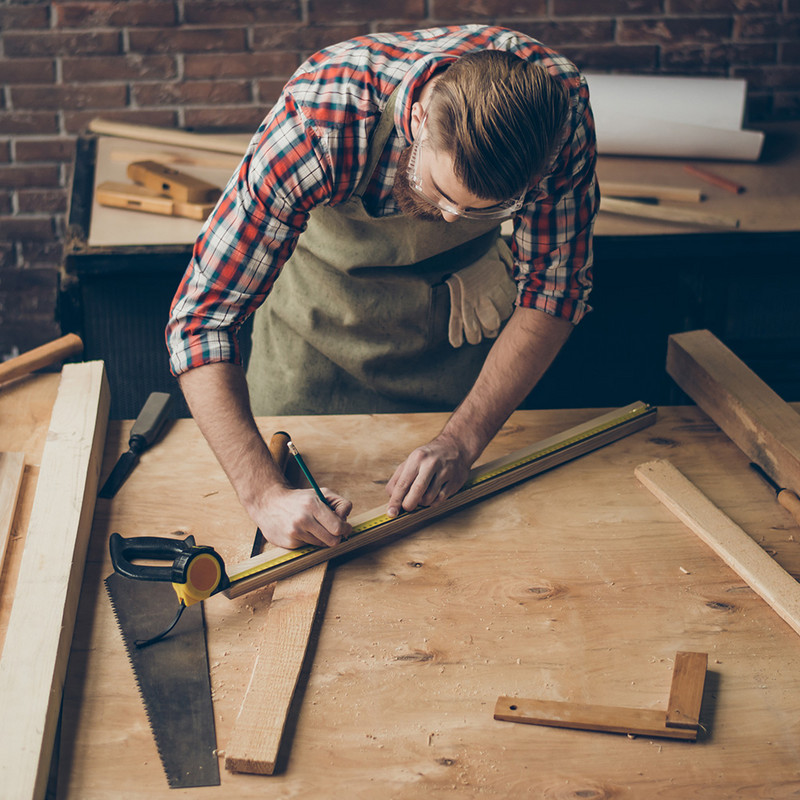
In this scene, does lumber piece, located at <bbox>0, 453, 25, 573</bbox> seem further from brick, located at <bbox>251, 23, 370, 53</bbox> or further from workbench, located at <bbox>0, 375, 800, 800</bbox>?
brick, located at <bbox>251, 23, 370, 53</bbox>

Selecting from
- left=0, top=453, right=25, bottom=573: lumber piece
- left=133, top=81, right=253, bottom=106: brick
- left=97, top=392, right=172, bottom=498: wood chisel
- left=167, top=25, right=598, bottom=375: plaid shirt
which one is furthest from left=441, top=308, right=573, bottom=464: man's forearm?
left=133, top=81, right=253, bottom=106: brick

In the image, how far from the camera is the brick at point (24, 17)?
315cm

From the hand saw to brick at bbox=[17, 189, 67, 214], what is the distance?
2.57 metres

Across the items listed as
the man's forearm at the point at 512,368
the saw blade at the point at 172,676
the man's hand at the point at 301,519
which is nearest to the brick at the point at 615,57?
the man's forearm at the point at 512,368

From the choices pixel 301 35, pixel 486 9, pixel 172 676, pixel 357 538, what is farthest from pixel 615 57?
pixel 172 676

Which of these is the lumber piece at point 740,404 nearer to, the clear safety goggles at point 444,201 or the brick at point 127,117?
the clear safety goggles at point 444,201

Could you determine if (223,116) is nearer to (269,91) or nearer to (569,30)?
(269,91)

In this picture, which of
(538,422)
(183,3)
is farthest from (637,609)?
(183,3)

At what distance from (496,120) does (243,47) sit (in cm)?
231

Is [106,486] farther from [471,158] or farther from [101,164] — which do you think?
[101,164]

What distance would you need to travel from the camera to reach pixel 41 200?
3.47 metres

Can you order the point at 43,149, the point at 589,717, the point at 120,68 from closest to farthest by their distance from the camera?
the point at 589,717
the point at 120,68
the point at 43,149

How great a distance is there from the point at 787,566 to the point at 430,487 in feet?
1.96

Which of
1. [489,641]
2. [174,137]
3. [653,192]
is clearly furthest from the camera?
[174,137]
